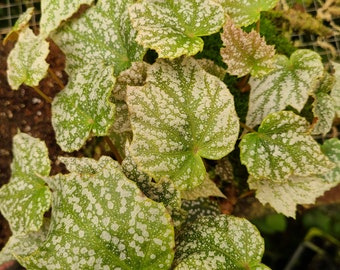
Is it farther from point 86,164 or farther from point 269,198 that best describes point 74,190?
point 269,198

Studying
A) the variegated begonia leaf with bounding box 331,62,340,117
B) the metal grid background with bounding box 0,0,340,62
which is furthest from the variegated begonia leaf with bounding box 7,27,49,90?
the variegated begonia leaf with bounding box 331,62,340,117

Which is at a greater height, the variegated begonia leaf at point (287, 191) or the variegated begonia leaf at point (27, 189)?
the variegated begonia leaf at point (287, 191)

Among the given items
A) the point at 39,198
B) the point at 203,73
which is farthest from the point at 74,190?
the point at 203,73

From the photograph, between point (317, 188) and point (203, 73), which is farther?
point (317, 188)

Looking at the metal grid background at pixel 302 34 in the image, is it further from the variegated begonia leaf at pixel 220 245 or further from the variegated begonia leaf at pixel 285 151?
the variegated begonia leaf at pixel 220 245

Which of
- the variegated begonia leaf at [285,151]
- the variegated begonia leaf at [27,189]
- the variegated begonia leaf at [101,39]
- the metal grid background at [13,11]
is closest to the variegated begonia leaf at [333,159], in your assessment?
the variegated begonia leaf at [285,151]

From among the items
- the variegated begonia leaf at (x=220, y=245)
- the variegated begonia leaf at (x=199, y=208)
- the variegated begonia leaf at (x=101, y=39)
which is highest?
the variegated begonia leaf at (x=101, y=39)

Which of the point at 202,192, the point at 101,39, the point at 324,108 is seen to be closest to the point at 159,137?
the point at 202,192
